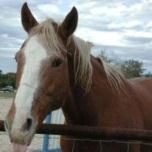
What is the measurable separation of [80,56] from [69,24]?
0.34m

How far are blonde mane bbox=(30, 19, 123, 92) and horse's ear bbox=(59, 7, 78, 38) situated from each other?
0.34 ft

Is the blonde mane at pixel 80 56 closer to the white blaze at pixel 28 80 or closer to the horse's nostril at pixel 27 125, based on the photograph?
the white blaze at pixel 28 80

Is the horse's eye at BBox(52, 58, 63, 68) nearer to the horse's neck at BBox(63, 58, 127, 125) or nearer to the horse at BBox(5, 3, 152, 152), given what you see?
the horse at BBox(5, 3, 152, 152)

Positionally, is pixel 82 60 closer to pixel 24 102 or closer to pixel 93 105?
pixel 93 105

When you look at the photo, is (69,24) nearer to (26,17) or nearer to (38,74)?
(26,17)

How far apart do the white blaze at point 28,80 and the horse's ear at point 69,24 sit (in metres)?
0.31

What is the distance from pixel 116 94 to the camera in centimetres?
431

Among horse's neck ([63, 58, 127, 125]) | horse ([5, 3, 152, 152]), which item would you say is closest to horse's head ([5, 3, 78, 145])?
horse ([5, 3, 152, 152])

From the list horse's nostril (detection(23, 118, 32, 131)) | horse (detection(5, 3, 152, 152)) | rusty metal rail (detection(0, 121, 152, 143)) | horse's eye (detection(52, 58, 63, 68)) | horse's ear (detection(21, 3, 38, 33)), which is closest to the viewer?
horse's nostril (detection(23, 118, 32, 131))

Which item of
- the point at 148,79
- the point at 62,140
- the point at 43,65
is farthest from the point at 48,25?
the point at 148,79

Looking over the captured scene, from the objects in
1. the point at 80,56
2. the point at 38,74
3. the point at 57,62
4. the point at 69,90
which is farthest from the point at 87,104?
the point at 38,74

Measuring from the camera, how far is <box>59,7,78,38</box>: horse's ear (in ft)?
12.7

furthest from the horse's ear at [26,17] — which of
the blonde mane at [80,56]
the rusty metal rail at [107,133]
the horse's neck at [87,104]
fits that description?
the rusty metal rail at [107,133]

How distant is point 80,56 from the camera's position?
4102 millimetres
